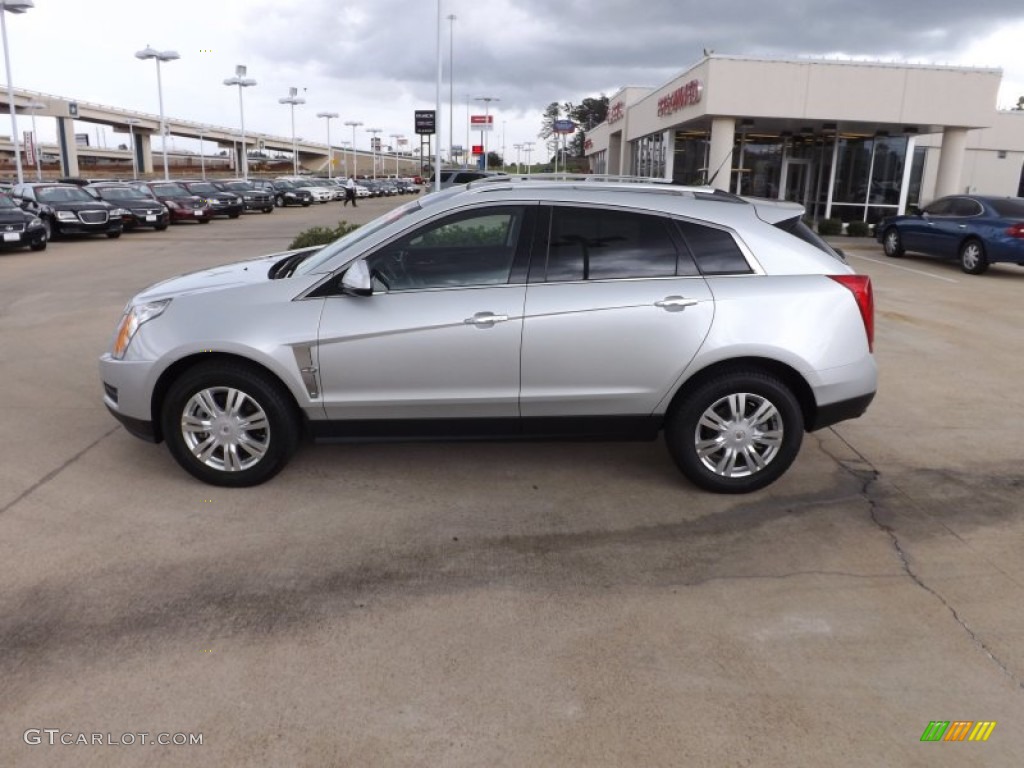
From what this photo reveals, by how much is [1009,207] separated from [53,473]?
1689cm

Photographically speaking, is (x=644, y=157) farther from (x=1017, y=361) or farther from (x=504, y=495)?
(x=504, y=495)

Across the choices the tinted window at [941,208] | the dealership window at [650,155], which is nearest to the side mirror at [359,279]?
the tinted window at [941,208]

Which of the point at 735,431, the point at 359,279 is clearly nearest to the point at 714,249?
the point at 735,431

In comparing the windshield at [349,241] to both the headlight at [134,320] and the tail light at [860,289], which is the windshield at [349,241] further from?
the tail light at [860,289]

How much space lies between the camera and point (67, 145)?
83.5 metres

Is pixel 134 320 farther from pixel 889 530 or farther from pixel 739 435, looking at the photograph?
pixel 889 530

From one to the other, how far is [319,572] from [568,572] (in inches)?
48.0

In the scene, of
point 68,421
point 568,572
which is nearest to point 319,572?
point 568,572

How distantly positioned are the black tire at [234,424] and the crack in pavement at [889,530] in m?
3.40

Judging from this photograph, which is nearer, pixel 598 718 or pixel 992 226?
pixel 598 718

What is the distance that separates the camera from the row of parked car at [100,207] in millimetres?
19016

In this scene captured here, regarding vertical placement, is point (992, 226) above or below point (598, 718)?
above

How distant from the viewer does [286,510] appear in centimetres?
466

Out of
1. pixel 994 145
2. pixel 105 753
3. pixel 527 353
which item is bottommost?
pixel 105 753
